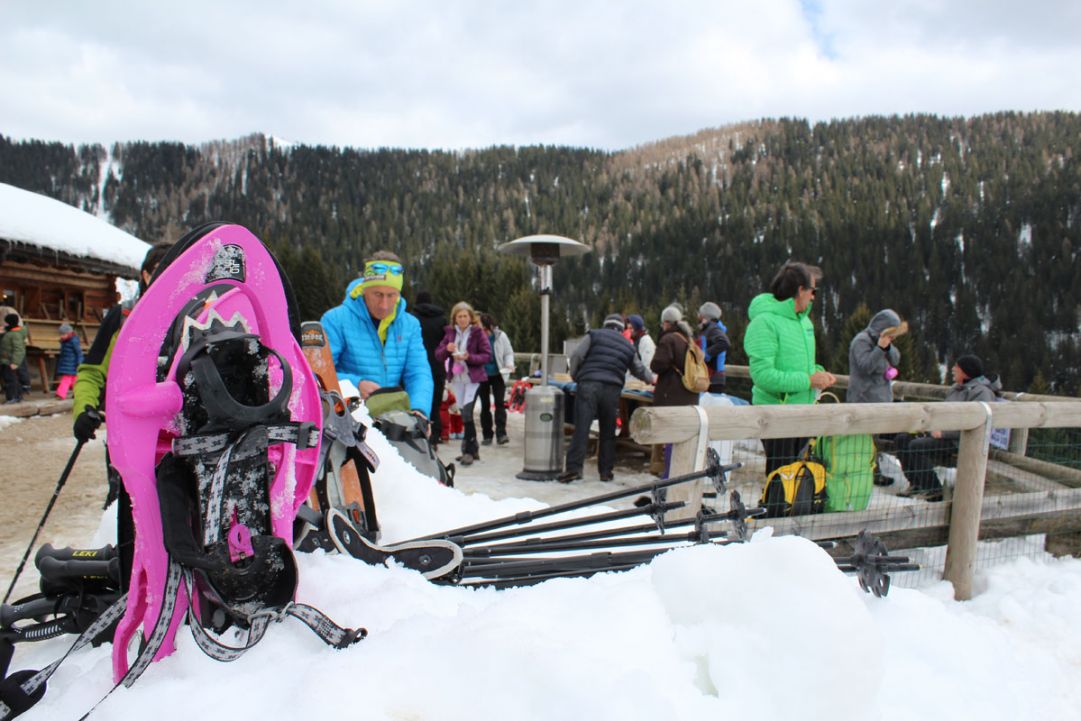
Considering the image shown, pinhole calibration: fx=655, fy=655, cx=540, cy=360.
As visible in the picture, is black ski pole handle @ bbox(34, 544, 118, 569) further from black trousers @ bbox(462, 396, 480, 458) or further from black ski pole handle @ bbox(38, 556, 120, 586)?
black trousers @ bbox(462, 396, 480, 458)

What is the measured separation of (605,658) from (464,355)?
655 cm

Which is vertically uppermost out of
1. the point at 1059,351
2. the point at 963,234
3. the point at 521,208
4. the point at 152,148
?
the point at 152,148

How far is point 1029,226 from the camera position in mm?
36812

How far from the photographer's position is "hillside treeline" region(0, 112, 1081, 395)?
33438 millimetres

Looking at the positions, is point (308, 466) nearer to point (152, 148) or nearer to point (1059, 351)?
point (1059, 351)

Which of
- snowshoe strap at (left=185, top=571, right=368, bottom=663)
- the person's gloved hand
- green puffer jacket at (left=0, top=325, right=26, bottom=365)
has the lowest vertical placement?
green puffer jacket at (left=0, top=325, right=26, bottom=365)

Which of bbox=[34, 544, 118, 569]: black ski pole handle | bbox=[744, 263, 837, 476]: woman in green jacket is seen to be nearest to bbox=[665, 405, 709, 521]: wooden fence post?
bbox=[744, 263, 837, 476]: woman in green jacket

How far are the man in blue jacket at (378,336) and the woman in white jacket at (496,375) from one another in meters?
4.15

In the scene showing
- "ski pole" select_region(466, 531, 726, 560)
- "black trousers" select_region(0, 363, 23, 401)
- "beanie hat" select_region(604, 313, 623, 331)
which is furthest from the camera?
"black trousers" select_region(0, 363, 23, 401)

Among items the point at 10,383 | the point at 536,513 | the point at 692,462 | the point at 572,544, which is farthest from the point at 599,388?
the point at 10,383

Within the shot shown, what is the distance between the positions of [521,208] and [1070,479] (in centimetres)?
7299

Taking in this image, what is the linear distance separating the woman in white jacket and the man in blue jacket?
163 inches

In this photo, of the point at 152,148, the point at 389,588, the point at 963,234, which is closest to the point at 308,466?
the point at 389,588

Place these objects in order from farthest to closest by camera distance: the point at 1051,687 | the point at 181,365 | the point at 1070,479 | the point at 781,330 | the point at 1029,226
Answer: the point at 1029,226
the point at 1070,479
the point at 781,330
the point at 1051,687
the point at 181,365
